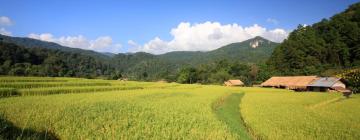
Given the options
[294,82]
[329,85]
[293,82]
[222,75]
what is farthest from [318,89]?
[222,75]

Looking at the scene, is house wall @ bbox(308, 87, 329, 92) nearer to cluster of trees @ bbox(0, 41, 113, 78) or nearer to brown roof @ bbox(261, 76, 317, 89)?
brown roof @ bbox(261, 76, 317, 89)

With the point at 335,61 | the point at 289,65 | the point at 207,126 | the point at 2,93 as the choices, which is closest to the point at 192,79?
the point at 289,65

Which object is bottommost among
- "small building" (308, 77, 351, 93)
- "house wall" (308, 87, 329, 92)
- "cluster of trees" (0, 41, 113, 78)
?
"house wall" (308, 87, 329, 92)

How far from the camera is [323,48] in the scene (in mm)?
84062

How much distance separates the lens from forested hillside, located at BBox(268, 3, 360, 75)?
78.2 metres

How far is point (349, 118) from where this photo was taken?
1819 centimetres

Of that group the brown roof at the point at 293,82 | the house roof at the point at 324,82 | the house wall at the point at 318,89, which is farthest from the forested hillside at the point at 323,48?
the house roof at the point at 324,82

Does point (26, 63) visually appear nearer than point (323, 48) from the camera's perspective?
Yes

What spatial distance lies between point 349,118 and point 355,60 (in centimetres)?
6656

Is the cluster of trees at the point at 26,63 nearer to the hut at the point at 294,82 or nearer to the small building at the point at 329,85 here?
the hut at the point at 294,82

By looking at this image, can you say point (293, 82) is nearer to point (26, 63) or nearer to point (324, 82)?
point (324, 82)

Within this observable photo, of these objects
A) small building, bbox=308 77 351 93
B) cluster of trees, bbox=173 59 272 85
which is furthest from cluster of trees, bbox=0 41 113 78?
small building, bbox=308 77 351 93

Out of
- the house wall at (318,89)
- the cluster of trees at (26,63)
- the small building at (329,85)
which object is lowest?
the house wall at (318,89)

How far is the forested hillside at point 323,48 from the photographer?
78.2m
